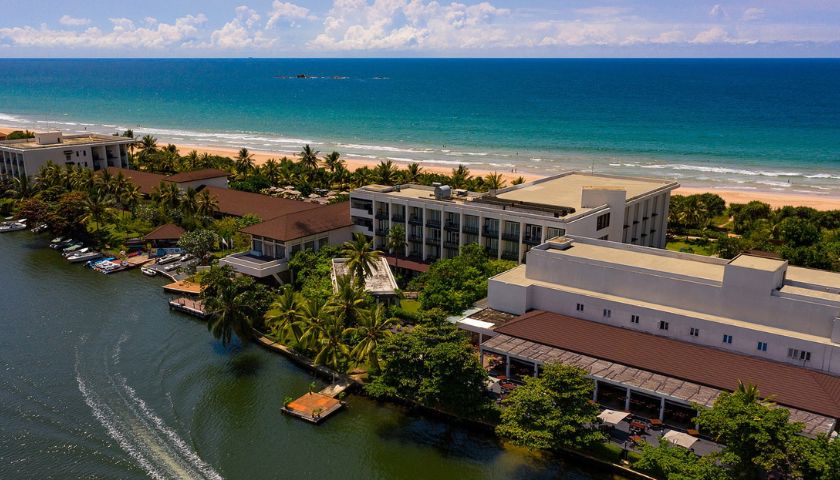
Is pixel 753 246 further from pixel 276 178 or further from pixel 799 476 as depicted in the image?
pixel 276 178

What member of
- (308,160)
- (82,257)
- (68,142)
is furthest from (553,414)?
(68,142)

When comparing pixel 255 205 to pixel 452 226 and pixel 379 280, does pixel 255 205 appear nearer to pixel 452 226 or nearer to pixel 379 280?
pixel 452 226

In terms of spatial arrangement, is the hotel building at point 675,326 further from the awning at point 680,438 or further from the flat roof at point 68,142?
the flat roof at point 68,142

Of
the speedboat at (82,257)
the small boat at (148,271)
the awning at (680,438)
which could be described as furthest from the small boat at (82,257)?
the awning at (680,438)

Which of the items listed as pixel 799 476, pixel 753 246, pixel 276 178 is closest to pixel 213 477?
pixel 799 476

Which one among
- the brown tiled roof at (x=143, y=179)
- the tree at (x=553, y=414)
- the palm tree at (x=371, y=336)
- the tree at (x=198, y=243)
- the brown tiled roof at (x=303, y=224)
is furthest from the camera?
the brown tiled roof at (x=143, y=179)
